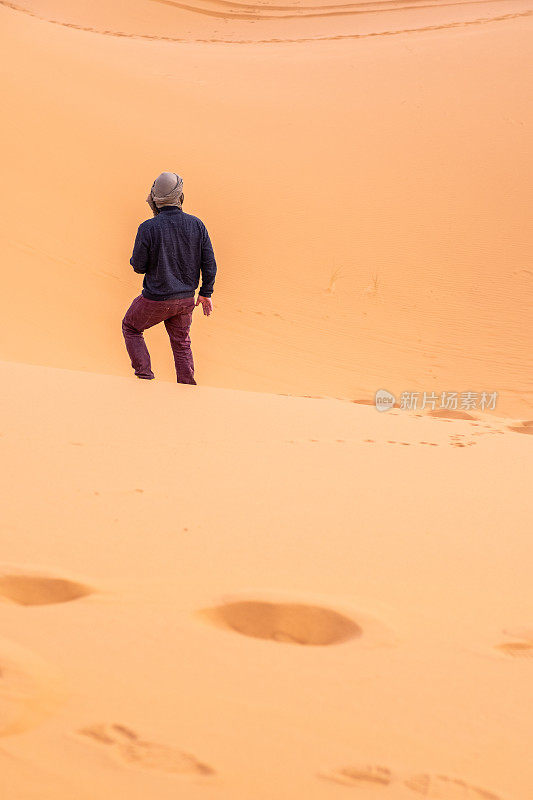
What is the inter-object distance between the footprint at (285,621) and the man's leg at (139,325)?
3244 mm

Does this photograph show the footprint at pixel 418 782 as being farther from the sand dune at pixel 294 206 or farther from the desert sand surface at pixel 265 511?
the sand dune at pixel 294 206

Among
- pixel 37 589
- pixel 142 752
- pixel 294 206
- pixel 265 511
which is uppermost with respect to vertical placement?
pixel 294 206

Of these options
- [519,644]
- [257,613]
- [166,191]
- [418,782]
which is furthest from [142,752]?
[166,191]

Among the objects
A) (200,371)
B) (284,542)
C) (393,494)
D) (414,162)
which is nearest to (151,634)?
(284,542)

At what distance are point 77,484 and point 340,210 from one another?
33.3 feet

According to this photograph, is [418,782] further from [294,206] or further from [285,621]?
[294,206]

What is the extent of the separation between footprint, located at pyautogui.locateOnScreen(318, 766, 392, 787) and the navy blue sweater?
12.5 feet

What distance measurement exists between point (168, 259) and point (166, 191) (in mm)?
398

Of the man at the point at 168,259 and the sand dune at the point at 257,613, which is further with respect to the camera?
the man at the point at 168,259

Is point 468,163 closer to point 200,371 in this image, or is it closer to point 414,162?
point 414,162

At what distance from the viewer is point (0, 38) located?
1627cm

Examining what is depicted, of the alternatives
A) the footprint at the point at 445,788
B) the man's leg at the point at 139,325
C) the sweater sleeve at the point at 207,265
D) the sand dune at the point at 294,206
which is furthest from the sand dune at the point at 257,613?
the sand dune at the point at 294,206

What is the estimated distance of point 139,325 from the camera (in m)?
5.22

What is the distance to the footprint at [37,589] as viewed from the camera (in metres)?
2.06
